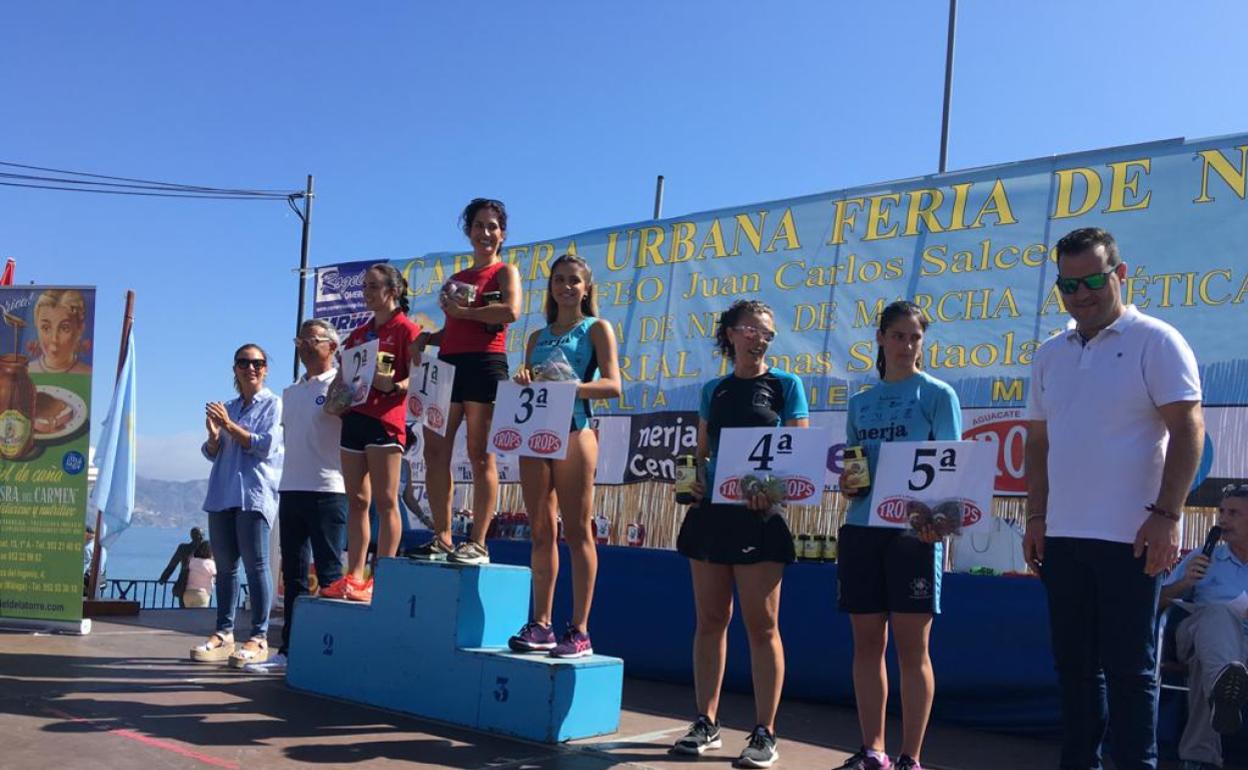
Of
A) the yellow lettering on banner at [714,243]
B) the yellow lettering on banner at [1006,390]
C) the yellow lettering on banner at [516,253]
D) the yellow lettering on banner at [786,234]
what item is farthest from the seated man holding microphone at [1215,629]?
the yellow lettering on banner at [516,253]

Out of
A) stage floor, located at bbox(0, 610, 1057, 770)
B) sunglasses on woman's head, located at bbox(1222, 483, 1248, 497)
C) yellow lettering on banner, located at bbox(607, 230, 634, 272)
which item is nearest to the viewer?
stage floor, located at bbox(0, 610, 1057, 770)

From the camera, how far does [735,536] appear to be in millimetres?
3701

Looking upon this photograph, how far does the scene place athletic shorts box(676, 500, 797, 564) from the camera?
12.0ft

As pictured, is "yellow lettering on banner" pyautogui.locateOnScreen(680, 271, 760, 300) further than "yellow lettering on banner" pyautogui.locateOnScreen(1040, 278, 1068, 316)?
Yes

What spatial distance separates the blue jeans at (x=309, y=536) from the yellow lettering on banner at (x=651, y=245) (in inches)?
115

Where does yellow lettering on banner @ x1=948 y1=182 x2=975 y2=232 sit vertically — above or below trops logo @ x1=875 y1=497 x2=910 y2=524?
above

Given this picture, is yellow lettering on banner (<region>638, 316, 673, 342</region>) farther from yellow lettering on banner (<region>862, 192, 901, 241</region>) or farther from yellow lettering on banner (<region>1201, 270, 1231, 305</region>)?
yellow lettering on banner (<region>1201, 270, 1231, 305</region>)

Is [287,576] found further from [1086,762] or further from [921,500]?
[1086,762]

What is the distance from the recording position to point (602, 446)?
283 inches

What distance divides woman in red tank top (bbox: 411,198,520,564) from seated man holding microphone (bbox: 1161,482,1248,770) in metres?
2.97

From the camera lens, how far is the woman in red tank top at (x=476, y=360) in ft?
14.2

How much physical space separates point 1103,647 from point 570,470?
204 cm

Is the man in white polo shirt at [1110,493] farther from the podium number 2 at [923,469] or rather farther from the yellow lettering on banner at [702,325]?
the yellow lettering on banner at [702,325]

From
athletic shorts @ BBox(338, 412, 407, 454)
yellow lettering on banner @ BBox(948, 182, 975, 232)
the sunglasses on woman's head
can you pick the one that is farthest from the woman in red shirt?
the sunglasses on woman's head
